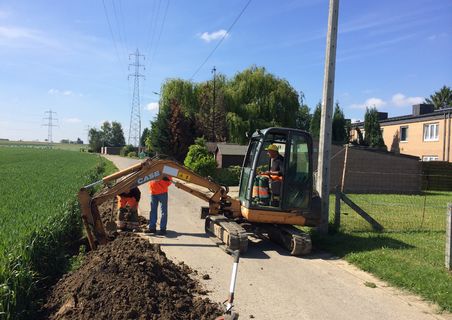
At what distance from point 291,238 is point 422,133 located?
3207cm

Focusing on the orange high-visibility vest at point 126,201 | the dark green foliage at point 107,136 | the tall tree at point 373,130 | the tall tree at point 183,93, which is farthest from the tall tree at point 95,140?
the orange high-visibility vest at point 126,201

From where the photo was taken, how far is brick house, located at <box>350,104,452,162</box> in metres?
34.8

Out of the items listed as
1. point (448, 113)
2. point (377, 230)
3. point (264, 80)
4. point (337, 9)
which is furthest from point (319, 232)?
point (264, 80)

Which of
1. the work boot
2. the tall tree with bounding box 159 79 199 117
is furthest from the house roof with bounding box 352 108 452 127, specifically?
the work boot

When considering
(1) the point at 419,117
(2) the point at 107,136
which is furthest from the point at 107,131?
(1) the point at 419,117

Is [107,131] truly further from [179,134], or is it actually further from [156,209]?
[156,209]

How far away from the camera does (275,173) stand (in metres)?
9.93

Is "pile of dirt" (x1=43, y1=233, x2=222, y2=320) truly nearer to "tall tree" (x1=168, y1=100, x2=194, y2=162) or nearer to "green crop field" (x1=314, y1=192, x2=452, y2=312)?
"green crop field" (x1=314, y1=192, x2=452, y2=312)

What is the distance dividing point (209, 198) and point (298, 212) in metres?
2.23

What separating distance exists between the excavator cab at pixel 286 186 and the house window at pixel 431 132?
30.1m

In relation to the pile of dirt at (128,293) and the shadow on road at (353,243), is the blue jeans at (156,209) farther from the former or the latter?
the pile of dirt at (128,293)

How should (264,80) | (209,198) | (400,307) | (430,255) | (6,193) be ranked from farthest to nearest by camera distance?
(264,80) → (6,193) → (209,198) → (430,255) → (400,307)

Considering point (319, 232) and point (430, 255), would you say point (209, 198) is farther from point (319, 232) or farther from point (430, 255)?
point (430, 255)

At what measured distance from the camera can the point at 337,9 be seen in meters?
11.4
